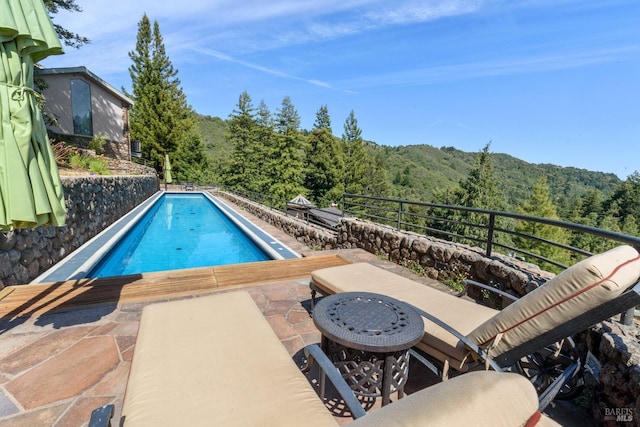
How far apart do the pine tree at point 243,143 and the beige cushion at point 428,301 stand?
24862 mm

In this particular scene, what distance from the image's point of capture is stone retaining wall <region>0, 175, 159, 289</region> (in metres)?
3.39

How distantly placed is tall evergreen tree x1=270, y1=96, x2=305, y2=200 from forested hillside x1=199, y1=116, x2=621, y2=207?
1005 inches

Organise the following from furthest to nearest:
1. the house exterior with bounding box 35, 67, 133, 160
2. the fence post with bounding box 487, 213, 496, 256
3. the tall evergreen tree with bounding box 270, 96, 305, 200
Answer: the tall evergreen tree with bounding box 270, 96, 305, 200, the house exterior with bounding box 35, 67, 133, 160, the fence post with bounding box 487, 213, 496, 256

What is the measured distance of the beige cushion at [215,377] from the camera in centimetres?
111

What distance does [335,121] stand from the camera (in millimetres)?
36094

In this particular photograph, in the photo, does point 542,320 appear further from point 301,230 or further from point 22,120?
point 301,230

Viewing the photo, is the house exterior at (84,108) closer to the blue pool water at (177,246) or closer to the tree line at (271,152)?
the blue pool water at (177,246)

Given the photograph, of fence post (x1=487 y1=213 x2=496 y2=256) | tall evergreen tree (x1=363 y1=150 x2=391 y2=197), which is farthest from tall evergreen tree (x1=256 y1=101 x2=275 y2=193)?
fence post (x1=487 y1=213 x2=496 y2=256)

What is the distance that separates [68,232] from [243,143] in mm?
22599

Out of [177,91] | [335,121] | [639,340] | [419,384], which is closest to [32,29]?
[419,384]

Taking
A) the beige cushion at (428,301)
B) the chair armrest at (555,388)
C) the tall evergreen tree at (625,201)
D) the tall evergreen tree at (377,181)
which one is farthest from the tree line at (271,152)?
the chair armrest at (555,388)

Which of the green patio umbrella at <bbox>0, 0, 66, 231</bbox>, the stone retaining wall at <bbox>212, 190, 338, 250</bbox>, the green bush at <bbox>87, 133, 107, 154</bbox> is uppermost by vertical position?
the green bush at <bbox>87, 133, 107, 154</bbox>

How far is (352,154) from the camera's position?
35688 mm

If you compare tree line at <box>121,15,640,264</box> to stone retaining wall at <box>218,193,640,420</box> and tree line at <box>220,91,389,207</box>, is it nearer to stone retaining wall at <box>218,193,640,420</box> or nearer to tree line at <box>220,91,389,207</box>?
tree line at <box>220,91,389,207</box>
